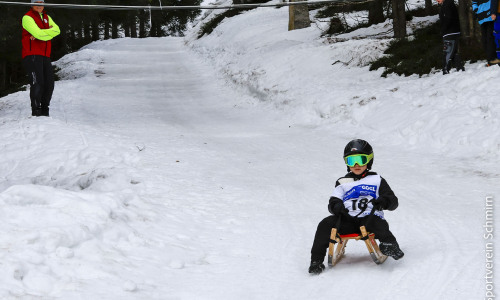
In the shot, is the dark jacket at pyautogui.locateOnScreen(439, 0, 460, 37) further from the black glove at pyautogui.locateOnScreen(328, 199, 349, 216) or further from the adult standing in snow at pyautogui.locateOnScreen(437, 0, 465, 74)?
the black glove at pyautogui.locateOnScreen(328, 199, 349, 216)

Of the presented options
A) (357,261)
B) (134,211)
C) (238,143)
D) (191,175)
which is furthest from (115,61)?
(357,261)

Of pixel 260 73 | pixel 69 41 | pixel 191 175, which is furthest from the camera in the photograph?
pixel 69 41

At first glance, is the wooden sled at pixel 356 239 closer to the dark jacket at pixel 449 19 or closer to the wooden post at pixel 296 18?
the dark jacket at pixel 449 19

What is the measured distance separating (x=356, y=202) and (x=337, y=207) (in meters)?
0.22

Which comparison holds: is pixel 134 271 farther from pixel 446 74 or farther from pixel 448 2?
pixel 448 2

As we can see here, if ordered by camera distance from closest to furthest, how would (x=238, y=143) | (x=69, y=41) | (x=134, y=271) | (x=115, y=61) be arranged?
Answer: (x=134, y=271) < (x=238, y=143) < (x=115, y=61) < (x=69, y=41)

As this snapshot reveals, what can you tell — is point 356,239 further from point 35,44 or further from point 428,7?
point 428,7

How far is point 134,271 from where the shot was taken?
505cm

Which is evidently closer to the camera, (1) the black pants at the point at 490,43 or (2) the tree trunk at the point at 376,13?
(1) the black pants at the point at 490,43

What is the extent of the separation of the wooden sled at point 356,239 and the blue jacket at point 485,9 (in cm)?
768

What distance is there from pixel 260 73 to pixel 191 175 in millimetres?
9097

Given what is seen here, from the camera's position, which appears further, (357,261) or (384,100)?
(384,100)

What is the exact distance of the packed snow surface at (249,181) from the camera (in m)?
4.75

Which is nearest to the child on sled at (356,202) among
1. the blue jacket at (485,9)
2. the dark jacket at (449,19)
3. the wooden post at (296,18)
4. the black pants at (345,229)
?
the black pants at (345,229)
